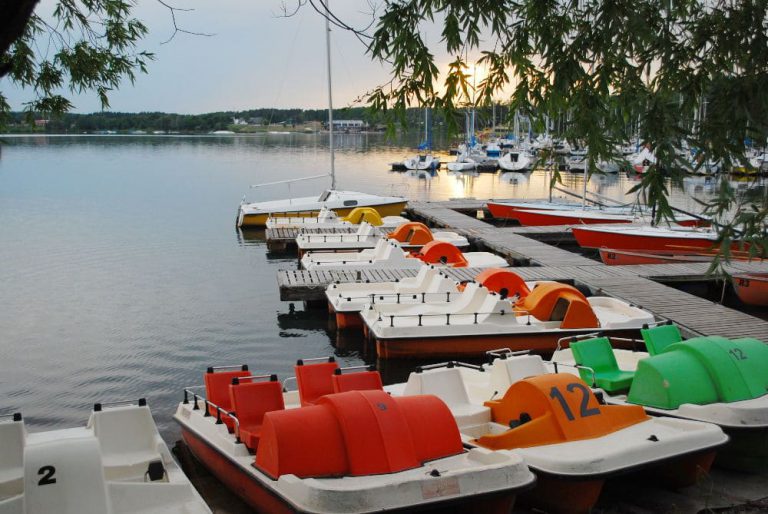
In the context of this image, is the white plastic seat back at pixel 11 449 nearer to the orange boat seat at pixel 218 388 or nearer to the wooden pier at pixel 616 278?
the orange boat seat at pixel 218 388

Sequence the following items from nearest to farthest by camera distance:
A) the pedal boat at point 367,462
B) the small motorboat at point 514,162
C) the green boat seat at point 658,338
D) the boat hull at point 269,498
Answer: the pedal boat at point 367,462, the boat hull at point 269,498, the green boat seat at point 658,338, the small motorboat at point 514,162

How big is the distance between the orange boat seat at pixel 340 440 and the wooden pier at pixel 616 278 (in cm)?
943

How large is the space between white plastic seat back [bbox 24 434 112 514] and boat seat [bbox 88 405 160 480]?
1.87 m

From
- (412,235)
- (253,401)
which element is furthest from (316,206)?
(253,401)

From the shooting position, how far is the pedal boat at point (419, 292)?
1664 centimetres

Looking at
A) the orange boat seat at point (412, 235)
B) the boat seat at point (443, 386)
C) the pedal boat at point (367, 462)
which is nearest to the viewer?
the pedal boat at point (367, 462)

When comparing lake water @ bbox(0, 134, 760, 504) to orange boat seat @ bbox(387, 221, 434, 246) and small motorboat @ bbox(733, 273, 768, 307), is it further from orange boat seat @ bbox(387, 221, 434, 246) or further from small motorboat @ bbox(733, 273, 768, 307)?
small motorboat @ bbox(733, 273, 768, 307)

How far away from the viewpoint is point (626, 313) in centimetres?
1603

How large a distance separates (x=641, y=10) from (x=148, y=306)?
18609 mm

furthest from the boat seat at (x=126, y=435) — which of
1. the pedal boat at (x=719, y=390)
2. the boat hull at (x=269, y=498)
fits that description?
the pedal boat at (x=719, y=390)

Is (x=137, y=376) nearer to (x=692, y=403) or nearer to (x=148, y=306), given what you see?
(x=148, y=306)

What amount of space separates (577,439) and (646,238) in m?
19.7

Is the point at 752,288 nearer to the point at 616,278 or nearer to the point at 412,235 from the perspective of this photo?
the point at 616,278

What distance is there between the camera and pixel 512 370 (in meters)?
10.4
